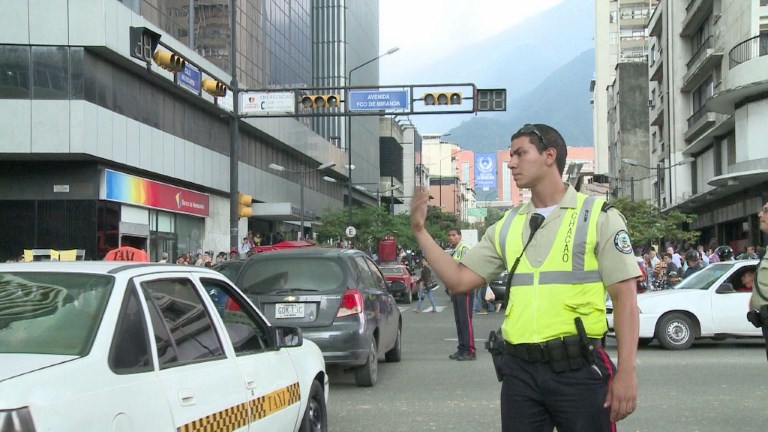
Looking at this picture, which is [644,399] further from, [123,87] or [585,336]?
[123,87]

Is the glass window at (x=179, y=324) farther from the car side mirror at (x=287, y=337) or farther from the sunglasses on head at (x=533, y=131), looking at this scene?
the sunglasses on head at (x=533, y=131)

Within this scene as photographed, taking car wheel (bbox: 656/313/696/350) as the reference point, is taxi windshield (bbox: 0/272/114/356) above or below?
above

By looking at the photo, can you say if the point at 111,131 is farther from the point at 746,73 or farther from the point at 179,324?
the point at 179,324

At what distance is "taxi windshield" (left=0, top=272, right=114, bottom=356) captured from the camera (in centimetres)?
378

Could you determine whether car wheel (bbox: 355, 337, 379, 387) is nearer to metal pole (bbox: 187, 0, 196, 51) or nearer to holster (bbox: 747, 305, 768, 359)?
holster (bbox: 747, 305, 768, 359)

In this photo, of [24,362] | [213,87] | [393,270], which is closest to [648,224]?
[393,270]

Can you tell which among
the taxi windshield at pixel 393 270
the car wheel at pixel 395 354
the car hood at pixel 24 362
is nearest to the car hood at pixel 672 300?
the car wheel at pixel 395 354

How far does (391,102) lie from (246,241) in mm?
12189

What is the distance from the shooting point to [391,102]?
2381 centimetres

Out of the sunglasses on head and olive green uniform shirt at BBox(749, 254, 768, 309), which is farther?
olive green uniform shirt at BBox(749, 254, 768, 309)

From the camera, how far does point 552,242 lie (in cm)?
370

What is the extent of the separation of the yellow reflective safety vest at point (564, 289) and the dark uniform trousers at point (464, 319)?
7.95 metres

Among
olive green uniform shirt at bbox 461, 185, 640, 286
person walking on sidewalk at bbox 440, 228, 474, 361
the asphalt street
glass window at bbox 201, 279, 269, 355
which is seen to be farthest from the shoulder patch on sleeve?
person walking on sidewalk at bbox 440, 228, 474, 361

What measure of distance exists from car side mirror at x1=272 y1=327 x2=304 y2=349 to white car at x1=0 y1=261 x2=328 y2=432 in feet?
0.52
